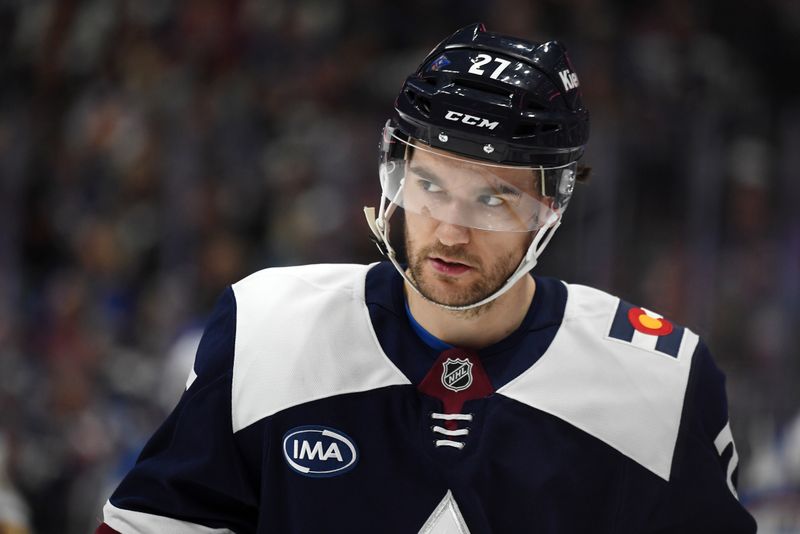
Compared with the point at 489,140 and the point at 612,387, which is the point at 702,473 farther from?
the point at 489,140

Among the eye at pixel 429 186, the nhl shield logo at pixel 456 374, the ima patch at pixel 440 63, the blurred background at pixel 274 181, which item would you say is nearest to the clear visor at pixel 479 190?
the eye at pixel 429 186

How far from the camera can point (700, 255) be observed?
17.2 feet

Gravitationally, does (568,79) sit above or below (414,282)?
above

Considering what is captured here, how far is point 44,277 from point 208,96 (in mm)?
1208

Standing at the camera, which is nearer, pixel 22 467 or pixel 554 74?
pixel 554 74

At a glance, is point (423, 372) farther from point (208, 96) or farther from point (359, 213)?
point (208, 96)

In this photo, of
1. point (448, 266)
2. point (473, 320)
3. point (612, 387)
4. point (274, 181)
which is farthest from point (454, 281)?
point (274, 181)

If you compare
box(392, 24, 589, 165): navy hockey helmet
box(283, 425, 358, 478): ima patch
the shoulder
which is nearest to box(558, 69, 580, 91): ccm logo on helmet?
box(392, 24, 589, 165): navy hockey helmet

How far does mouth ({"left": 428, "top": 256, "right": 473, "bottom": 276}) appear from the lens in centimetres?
208

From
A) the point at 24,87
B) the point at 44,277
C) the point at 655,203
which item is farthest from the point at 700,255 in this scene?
the point at 24,87

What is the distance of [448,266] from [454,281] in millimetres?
26

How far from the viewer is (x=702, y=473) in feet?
7.16

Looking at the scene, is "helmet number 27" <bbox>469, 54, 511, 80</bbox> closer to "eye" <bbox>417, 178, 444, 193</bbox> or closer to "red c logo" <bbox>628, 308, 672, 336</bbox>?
"eye" <bbox>417, 178, 444, 193</bbox>

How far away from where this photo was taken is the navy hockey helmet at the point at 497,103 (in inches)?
81.3
